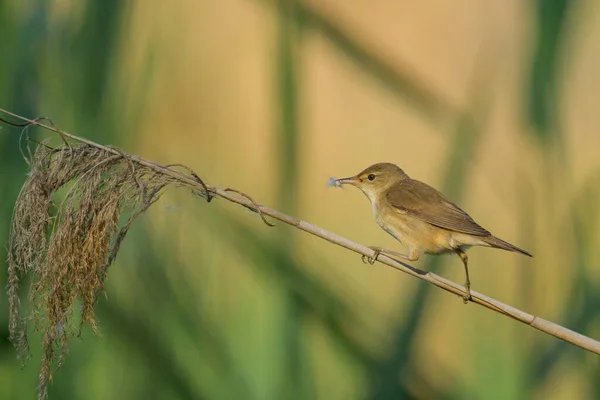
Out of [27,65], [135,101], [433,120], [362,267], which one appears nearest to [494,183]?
[433,120]

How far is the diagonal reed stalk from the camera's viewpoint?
4.00 ft

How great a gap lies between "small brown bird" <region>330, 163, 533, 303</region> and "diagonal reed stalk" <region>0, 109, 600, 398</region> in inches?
18.0

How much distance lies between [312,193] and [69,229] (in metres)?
0.89

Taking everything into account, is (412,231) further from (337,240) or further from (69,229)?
(69,229)

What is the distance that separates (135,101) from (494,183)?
3.09ft

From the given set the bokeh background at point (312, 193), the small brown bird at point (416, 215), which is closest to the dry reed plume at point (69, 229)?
the bokeh background at point (312, 193)

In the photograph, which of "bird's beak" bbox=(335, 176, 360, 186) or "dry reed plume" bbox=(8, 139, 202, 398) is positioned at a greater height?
"bird's beak" bbox=(335, 176, 360, 186)

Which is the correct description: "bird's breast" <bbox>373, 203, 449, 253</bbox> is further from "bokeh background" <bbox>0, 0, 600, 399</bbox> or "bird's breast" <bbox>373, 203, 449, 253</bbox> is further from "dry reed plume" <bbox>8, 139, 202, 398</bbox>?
"dry reed plume" <bbox>8, 139, 202, 398</bbox>

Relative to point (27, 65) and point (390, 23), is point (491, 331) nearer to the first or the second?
point (390, 23)

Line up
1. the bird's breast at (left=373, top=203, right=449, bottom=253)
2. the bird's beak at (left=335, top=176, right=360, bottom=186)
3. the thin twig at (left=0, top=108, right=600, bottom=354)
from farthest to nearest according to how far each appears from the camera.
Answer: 1. the bird's beak at (left=335, top=176, right=360, bottom=186)
2. the bird's breast at (left=373, top=203, right=449, bottom=253)
3. the thin twig at (left=0, top=108, right=600, bottom=354)

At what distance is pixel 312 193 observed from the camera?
203 centimetres

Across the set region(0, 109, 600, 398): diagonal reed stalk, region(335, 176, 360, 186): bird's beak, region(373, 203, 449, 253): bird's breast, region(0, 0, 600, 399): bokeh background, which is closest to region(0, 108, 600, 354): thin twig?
region(0, 109, 600, 398): diagonal reed stalk

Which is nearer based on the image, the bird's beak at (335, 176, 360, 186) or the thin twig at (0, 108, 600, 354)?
the thin twig at (0, 108, 600, 354)

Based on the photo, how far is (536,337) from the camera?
5.76ft
